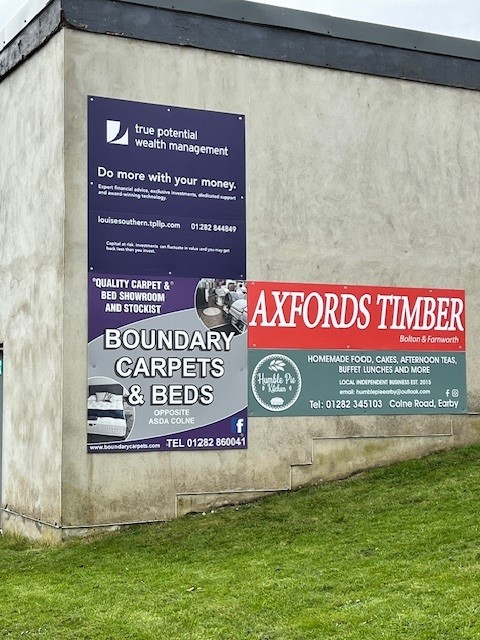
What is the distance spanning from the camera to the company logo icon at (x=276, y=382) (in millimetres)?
12062

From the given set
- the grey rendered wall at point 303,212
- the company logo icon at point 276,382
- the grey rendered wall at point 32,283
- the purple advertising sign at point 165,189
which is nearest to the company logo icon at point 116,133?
the purple advertising sign at point 165,189

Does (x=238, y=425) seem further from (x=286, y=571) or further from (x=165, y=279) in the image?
(x=286, y=571)

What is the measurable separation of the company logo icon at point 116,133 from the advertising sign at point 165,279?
11 mm

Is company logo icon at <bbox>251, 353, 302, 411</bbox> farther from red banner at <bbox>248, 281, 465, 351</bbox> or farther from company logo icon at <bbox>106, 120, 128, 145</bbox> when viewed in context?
company logo icon at <bbox>106, 120, 128, 145</bbox>

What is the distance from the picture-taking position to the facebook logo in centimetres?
1188

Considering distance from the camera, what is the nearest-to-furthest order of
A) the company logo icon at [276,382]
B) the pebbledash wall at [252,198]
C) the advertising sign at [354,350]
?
1. the pebbledash wall at [252,198]
2. the company logo icon at [276,382]
3. the advertising sign at [354,350]

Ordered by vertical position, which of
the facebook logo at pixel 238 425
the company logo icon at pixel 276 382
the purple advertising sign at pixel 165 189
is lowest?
the facebook logo at pixel 238 425

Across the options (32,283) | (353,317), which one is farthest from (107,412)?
(353,317)

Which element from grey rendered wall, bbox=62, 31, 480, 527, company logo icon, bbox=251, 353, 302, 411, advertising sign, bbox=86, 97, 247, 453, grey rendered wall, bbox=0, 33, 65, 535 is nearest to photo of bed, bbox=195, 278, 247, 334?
advertising sign, bbox=86, 97, 247, 453

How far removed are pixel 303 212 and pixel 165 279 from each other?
6.46 feet

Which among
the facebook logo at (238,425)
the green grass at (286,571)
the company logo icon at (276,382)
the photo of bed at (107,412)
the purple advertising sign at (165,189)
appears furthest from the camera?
the company logo icon at (276,382)

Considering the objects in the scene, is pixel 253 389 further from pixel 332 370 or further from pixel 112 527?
pixel 112 527

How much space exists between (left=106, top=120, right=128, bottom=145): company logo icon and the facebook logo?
130 inches

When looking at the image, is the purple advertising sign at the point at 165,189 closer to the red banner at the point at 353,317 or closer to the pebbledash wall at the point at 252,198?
the pebbledash wall at the point at 252,198
